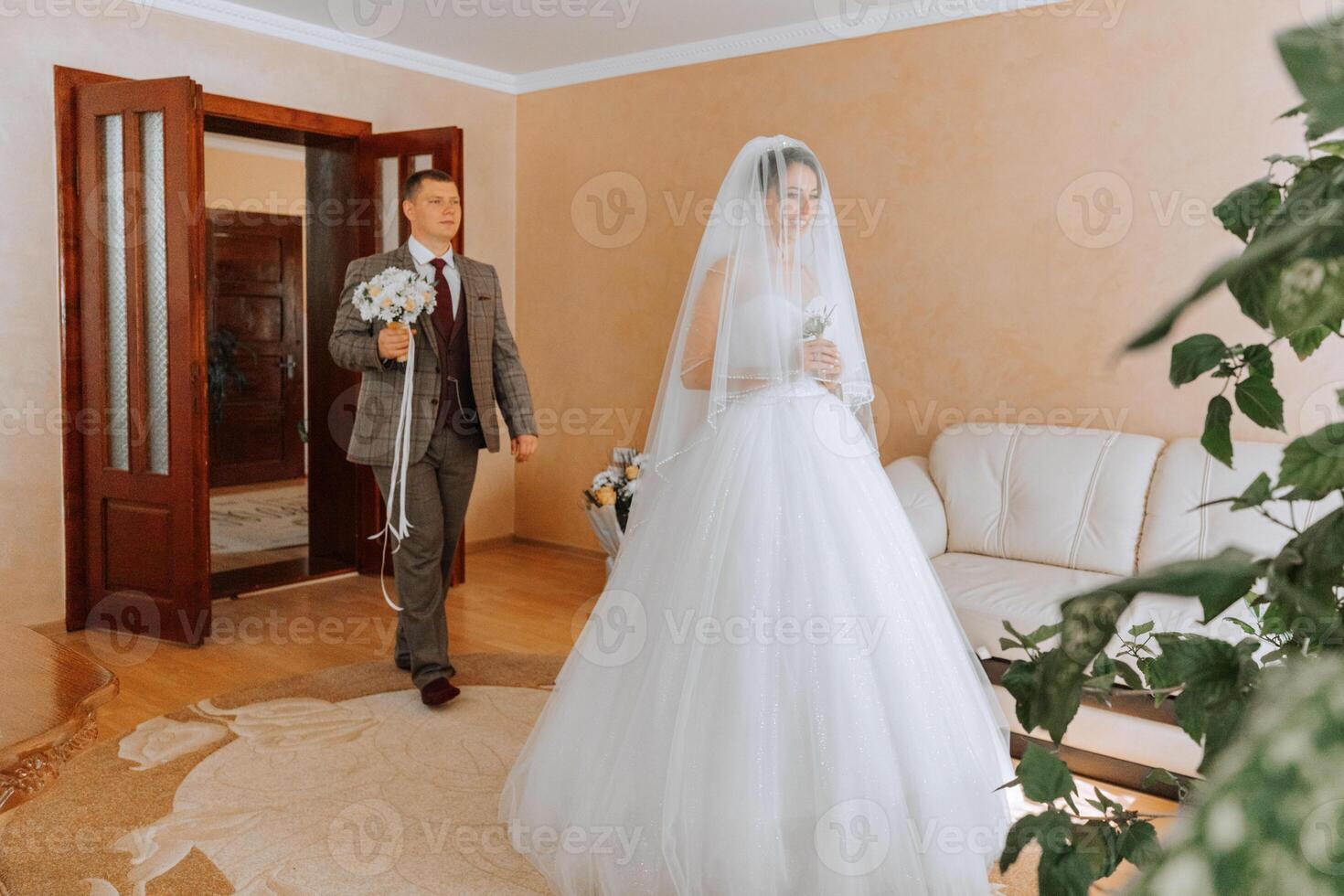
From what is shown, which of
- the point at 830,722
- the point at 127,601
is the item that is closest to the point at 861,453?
the point at 830,722

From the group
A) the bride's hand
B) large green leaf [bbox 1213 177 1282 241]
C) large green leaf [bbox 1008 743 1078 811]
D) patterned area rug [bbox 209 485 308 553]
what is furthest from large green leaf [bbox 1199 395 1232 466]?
patterned area rug [bbox 209 485 308 553]

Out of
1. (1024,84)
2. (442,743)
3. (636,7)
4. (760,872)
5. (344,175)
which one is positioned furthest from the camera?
(344,175)

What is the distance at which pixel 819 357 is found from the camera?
8.84ft

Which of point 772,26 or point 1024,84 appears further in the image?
point 772,26

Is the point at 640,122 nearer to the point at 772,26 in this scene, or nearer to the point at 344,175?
the point at 772,26

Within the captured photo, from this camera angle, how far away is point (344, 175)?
5461 mm

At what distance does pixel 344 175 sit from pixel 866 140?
2729mm

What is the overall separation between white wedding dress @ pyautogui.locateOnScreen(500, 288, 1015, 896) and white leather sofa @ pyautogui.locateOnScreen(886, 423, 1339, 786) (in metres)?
0.63

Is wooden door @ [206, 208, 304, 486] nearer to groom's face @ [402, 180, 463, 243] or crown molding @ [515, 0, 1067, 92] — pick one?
crown molding @ [515, 0, 1067, 92]

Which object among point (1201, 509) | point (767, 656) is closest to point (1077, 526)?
point (1201, 509)

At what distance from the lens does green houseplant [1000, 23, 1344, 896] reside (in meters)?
0.17

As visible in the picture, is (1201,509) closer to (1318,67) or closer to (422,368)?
(422,368)

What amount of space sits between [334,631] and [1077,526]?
3.12m

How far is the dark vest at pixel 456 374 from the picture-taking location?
12.0 ft
